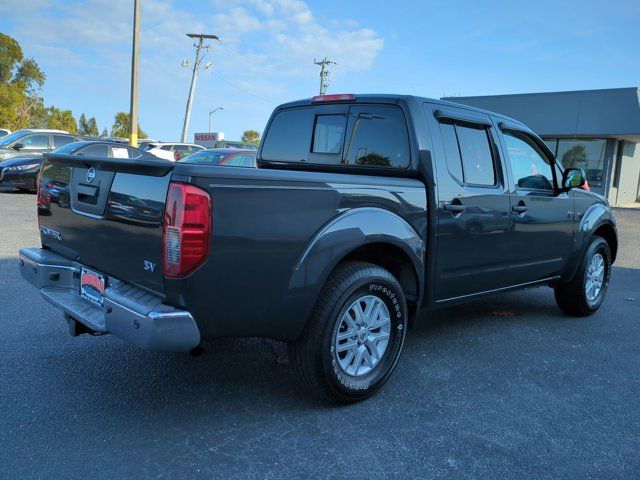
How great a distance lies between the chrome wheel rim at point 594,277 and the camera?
Result: 218 inches

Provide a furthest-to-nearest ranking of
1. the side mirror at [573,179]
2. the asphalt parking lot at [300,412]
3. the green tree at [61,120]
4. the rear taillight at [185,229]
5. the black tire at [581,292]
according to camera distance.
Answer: the green tree at [61,120], the black tire at [581,292], the side mirror at [573,179], the asphalt parking lot at [300,412], the rear taillight at [185,229]

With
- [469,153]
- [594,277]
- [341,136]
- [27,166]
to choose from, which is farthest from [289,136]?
[27,166]

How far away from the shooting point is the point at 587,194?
5.41 metres

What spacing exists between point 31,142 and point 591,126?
803 inches

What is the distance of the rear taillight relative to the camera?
2496mm

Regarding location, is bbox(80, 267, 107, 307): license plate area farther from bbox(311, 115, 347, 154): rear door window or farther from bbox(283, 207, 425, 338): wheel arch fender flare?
bbox(311, 115, 347, 154): rear door window

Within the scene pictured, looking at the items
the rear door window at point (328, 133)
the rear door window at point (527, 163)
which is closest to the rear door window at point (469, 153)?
the rear door window at point (527, 163)

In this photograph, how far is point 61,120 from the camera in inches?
2721

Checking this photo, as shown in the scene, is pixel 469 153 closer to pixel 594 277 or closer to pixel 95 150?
pixel 594 277

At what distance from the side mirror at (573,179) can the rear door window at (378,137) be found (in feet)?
6.73

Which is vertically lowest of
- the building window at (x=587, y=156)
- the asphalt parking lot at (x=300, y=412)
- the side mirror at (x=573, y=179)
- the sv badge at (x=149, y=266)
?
the asphalt parking lot at (x=300, y=412)

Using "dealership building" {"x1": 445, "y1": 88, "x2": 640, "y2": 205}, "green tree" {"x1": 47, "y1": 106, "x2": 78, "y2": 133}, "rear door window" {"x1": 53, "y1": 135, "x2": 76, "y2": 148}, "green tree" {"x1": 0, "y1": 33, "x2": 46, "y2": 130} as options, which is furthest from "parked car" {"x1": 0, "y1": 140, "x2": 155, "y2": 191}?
"green tree" {"x1": 47, "y1": 106, "x2": 78, "y2": 133}

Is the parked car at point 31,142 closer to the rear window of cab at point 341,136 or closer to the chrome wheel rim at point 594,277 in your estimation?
the rear window of cab at point 341,136

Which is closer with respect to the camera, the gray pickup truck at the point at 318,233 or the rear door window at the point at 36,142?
the gray pickup truck at the point at 318,233
